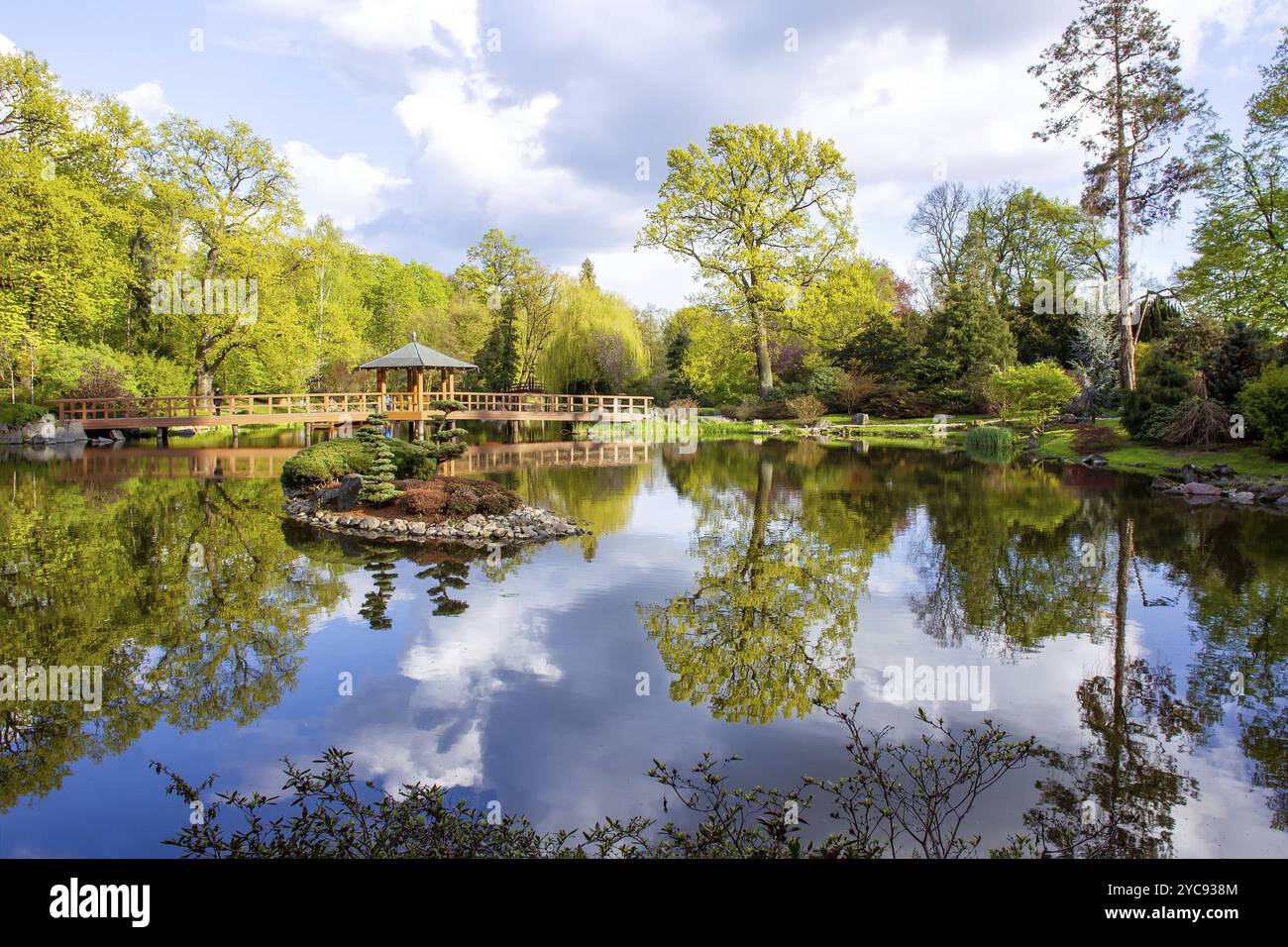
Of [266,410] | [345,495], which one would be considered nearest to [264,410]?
[266,410]

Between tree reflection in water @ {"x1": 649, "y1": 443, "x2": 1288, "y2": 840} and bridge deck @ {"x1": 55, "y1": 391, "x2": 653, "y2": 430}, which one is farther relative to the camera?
bridge deck @ {"x1": 55, "y1": 391, "x2": 653, "y2": 430}

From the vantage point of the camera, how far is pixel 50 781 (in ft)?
14.2

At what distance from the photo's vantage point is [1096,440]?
2234cm

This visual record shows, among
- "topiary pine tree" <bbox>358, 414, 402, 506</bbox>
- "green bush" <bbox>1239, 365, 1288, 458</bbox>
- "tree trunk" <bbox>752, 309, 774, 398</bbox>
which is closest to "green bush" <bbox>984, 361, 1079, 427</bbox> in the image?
"tree trunk" <bbox>752, 309, 774, 398</bbox>

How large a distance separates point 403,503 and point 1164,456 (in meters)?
18.4

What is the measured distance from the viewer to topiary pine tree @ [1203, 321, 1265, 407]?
705 inches

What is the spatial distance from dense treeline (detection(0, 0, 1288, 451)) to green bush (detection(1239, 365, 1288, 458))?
6 cm

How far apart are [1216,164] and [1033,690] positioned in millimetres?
23289

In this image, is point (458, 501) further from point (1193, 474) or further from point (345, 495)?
point (1193, 474)

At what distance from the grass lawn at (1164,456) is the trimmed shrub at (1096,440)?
21cm
